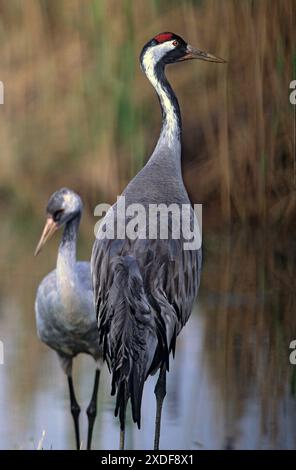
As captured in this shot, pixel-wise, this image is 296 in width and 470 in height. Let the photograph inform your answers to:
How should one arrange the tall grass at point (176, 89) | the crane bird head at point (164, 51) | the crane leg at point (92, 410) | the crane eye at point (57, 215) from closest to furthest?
the crane bird head at point (164, 51) < the crane eye at point (57, 215) < the crane leg at point (92, 410) < the tall grass at point (176, 89)

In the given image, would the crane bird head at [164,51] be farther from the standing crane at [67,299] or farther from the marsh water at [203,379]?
the marsh water at [203,379]

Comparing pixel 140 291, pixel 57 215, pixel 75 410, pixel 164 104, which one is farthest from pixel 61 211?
pixel 140 291

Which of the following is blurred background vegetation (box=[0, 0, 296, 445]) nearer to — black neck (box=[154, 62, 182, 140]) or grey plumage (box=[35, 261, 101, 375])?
grey plumage (box=[35, 261, 101, 375])

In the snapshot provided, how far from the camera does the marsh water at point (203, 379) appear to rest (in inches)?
203

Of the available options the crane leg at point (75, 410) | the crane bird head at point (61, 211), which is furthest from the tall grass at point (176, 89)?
the crane leg at point (75, 410)

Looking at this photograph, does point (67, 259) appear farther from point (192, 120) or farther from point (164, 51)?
point (192, 120)

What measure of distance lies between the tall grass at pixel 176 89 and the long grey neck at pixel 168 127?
11.3 feet

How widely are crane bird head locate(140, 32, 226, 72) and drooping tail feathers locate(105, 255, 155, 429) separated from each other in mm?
875

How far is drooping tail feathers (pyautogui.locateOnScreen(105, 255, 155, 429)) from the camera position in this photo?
140 inches

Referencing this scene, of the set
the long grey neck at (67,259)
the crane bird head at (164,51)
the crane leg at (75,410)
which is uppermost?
the crane bird head at (164,51)

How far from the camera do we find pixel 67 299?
4.96m

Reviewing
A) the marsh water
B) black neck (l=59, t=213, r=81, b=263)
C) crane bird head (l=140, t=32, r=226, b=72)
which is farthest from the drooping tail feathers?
black neck (l=59, t=213, r=81, b=263)

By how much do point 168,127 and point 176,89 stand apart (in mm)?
4204
